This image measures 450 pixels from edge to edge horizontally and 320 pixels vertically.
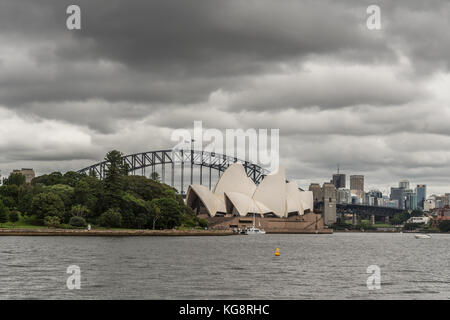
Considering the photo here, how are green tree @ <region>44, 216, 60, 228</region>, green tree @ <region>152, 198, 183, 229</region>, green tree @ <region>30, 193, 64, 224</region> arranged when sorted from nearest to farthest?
green tree @ <region>44, 216, 60, 228</region>
green tree @ <region>30, 193, 64, 224</region>
green tree @ <region>152, 198, 183, 229</region>

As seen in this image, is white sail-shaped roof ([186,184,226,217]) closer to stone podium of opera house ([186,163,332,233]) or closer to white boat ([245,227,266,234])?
stone podium of opera house ([186,163,332,233])

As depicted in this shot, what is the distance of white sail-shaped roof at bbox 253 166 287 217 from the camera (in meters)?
184

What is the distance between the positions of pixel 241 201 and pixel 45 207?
79.4 meters

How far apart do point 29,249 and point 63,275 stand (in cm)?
2486

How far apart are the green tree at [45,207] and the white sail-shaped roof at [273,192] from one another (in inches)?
3301

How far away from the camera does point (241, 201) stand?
17988cm

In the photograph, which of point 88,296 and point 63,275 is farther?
point 63,275

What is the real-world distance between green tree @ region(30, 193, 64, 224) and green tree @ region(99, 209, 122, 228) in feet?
24.7

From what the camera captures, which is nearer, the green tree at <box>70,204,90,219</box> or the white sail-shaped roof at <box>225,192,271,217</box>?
the green tree at <box>70,204,90,219</box>

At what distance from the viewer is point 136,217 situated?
389 ft

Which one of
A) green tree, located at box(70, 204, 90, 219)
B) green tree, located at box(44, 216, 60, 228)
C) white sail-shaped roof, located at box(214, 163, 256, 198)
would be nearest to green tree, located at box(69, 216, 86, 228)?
green tree, located at box(44, 216, 60, 228)

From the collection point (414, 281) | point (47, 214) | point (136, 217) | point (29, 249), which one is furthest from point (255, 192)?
point (414, 281)
